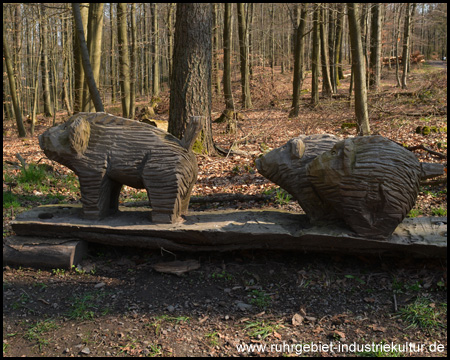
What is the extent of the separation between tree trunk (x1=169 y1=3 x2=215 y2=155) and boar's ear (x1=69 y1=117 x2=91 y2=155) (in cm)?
282

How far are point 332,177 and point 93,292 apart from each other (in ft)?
8.10

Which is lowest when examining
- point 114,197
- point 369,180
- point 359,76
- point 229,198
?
point 229,198

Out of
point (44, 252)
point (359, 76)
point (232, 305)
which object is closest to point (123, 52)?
point (359, 76)

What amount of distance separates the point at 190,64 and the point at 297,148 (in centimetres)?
374

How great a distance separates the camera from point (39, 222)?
4.12 metres

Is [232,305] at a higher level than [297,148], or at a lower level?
lower

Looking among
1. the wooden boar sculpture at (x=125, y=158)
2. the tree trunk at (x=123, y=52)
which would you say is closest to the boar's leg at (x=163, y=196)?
the wooden boar sculpture at (x=125, y=158)

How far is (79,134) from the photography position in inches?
154

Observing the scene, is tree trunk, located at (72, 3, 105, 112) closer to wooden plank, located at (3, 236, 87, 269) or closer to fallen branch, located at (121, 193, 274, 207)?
fallen branch, located at (121, 193, 274, 207)

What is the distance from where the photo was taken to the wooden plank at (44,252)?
399 centimetres

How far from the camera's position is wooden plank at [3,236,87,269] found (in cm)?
399

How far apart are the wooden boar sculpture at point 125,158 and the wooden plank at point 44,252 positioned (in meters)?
0.39

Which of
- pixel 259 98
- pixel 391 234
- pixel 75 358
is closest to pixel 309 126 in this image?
pixel 259 98

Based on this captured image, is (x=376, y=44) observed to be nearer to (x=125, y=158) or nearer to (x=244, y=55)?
(x=244, y=55)
